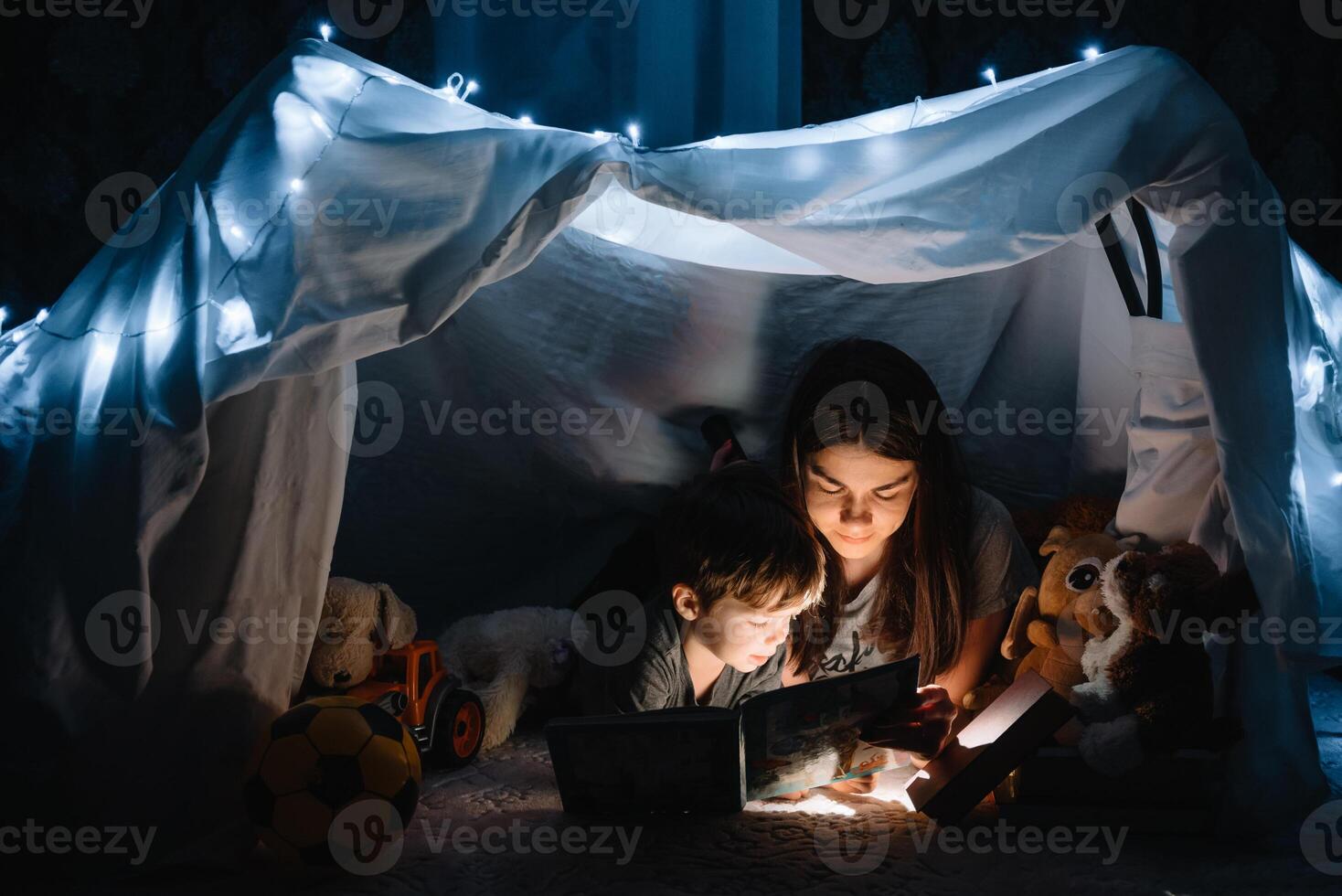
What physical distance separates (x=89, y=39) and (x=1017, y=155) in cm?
245

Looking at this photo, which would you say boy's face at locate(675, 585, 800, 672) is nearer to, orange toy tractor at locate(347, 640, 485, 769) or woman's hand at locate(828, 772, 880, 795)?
woman's hand at locate(828, 772, 880, 795)

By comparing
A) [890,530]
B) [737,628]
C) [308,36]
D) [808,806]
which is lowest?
[808,806]

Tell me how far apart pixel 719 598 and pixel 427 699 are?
0.47m

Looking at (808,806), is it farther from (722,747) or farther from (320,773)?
(320,773)

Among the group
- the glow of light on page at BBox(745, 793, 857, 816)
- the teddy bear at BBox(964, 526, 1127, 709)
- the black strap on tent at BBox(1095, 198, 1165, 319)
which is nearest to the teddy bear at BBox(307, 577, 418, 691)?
the glow of light on page at BBox(745, 793, 857, 816)

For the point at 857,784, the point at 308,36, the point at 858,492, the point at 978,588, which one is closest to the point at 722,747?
the point at 857,784

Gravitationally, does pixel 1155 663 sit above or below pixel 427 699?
above

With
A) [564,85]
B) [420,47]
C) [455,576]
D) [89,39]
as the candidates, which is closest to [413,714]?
[455,576]

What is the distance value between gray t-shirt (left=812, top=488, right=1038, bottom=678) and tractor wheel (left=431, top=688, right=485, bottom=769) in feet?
1.64

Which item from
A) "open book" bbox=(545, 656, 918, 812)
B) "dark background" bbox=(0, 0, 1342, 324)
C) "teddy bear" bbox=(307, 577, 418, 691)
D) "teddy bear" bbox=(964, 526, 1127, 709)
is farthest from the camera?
"dark background" bbox=(0, 0, 1342, 324)

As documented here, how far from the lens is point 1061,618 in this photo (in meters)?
1.37

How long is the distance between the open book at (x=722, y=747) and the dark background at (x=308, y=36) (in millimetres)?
1681

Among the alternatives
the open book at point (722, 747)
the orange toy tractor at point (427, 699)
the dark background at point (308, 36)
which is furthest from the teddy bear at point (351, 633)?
the dark background at point (308, 36)

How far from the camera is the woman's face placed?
1.44m
